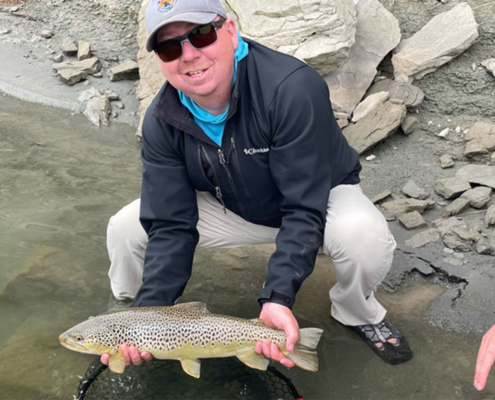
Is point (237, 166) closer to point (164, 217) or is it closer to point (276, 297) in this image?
point (164, 217)

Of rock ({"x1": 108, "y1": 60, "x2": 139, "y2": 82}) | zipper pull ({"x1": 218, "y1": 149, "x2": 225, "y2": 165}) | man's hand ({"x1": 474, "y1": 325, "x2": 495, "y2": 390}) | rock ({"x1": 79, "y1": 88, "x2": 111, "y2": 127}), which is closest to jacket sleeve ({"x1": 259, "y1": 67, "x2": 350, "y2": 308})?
zipper pull ({"x1": 218, "y1": 149, "x2": 225, "y2": 165})

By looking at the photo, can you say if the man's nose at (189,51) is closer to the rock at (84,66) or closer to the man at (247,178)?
the man at (247,178)

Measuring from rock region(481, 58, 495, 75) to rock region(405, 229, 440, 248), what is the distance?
2.04m

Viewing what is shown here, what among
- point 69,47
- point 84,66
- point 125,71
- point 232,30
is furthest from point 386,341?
point 69,47

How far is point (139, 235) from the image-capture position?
3.20 meters

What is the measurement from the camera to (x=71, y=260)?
4.09 meters

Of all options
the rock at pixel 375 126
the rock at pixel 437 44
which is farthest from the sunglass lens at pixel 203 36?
the rock at pixel 437 44

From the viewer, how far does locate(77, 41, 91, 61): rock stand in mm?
7395

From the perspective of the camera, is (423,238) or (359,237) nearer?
(359,237)

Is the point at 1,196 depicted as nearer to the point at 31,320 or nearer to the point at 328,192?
the point at 31,320

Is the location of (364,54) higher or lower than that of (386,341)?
higher

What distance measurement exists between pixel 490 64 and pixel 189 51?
12.5ft

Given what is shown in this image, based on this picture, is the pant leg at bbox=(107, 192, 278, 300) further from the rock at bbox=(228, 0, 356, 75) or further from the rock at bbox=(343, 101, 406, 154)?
the rock at bbox=(228, 0, 356, 75)

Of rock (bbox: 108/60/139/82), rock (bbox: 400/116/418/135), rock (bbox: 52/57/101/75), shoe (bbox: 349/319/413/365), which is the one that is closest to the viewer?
shoe (bbox: 349/319/413/365)
